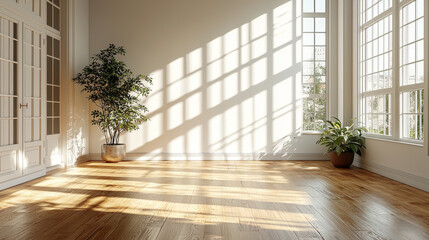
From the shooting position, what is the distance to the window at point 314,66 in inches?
280

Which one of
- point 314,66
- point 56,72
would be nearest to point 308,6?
point 314,66

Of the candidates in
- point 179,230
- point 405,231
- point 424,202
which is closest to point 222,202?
point 179,230

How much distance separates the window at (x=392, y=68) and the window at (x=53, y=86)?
5426 millimetres

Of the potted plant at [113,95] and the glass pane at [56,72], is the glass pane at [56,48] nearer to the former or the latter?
the glass pane at [56,72]

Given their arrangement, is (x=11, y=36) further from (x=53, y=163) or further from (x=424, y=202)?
(x=424, y=202)

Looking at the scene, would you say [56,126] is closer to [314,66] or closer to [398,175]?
[314,66]

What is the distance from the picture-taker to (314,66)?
7.12m

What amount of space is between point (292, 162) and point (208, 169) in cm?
189

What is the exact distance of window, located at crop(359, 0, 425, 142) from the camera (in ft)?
15.0

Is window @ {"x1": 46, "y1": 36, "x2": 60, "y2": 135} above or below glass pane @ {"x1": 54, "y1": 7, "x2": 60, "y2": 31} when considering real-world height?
below

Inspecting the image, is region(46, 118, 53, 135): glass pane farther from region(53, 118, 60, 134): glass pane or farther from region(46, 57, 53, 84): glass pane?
region(46, 57, 53, 84): glass pane

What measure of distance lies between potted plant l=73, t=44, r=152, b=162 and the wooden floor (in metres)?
1.20

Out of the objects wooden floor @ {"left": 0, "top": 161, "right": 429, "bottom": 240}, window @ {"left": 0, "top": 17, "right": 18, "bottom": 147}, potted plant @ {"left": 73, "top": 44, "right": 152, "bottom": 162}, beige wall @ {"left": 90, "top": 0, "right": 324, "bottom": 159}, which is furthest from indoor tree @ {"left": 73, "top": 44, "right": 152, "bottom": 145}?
window @ {"left": 0, "top": 17, "right": 18, "bottom": 147}

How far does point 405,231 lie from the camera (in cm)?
260
